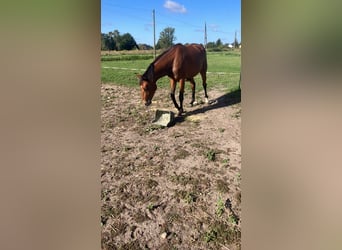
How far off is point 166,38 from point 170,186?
62 centimetres

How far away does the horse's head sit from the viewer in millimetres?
1389

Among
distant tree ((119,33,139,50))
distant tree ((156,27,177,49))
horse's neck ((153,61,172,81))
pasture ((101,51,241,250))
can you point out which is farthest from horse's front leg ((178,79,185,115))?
distant tree ((119,33,139,50))

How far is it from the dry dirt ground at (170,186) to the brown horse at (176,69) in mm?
186

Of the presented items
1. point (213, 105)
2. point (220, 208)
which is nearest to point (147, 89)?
point (213, 105)

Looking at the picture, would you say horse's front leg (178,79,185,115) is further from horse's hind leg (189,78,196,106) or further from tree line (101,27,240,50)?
tree line (101,27,240,50)

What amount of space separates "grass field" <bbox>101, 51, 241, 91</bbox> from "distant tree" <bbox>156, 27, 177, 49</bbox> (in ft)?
0.19

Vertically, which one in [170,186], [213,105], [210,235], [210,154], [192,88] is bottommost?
[210,235]

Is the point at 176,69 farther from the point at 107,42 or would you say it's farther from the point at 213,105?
the point at 107,42

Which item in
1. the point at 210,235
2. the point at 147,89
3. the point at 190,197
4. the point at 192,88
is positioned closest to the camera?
the point at 210,235

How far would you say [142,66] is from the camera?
122 centimetres
